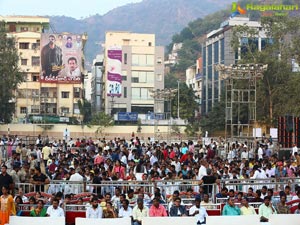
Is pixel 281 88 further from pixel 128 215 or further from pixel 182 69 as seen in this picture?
pixel 182 69

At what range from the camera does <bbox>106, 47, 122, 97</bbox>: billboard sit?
85188 mm

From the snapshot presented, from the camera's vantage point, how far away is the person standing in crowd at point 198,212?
13.7 metres

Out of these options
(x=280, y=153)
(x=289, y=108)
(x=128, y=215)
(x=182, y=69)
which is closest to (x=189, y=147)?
(x=280, y=153)

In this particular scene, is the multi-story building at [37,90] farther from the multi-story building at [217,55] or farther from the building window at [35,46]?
the multi-story building at [217,55]

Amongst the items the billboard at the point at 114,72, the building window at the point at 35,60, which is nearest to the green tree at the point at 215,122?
the billboard at the point at 114,72

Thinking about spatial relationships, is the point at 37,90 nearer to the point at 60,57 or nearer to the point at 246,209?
the point at 60,57

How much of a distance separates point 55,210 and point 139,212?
166 cm

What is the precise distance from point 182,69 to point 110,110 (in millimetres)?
60016

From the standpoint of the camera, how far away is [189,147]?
2942cm

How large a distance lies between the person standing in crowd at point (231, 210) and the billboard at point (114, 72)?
70.8m

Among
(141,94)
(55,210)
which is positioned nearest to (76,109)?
(141,94)

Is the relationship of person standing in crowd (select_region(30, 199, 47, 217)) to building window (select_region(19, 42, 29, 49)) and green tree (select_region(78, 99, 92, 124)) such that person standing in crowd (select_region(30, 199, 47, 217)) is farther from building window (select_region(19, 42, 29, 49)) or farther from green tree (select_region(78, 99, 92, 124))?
building window (select_region(19, 42, 29, 49))

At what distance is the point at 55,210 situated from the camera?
45.0ft

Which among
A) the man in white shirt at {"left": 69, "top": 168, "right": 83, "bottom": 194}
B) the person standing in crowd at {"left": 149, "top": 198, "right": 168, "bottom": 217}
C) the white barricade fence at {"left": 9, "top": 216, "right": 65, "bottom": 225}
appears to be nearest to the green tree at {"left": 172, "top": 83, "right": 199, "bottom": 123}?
the man in white shirt at {"left": 69, "top": 168, "right": 83, "bottom": 194}
